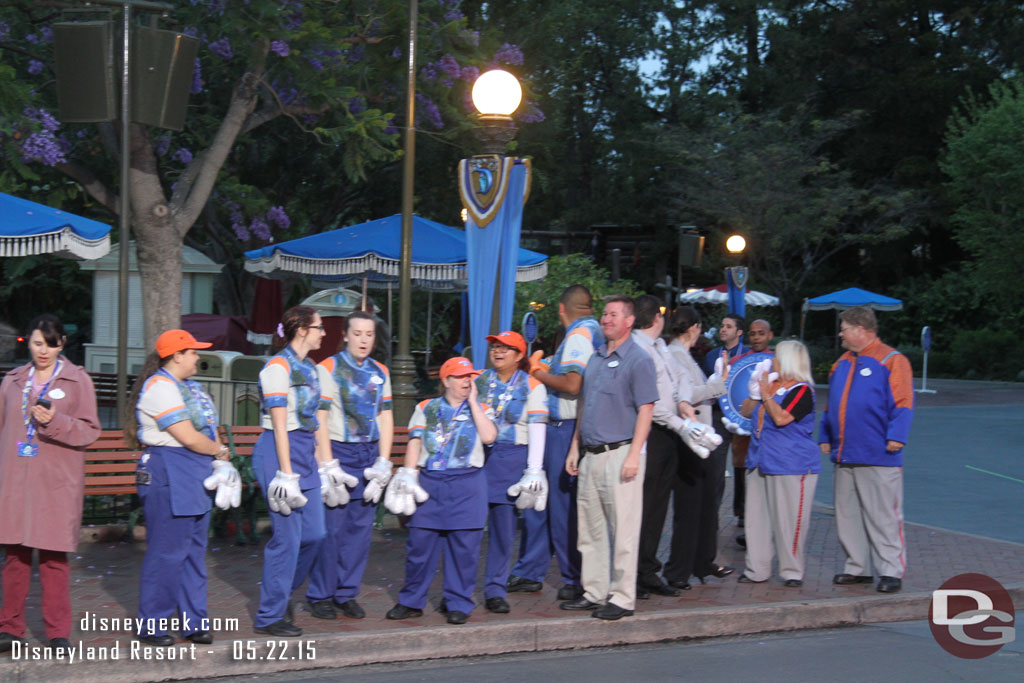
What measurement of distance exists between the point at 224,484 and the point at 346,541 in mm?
1155

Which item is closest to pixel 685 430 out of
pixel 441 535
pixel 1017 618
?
pixel 441 535

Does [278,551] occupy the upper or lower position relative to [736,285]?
lower

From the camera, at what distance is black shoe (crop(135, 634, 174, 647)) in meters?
5.70

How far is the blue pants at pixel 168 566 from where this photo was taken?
567 cm

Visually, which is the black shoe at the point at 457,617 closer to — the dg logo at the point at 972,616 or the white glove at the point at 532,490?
the white glove at the point at 532,490

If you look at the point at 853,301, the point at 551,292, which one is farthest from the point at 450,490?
the point at 853,301

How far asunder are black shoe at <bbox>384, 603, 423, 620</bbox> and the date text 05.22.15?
2.30 ft

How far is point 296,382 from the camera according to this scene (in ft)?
19.8

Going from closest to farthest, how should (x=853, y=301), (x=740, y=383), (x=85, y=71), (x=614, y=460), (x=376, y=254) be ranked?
1. (x=614, y=460)
2. (x=740, y=383)
3. (x=85, y=71)
4. (x=376, y=254)
5. (x=853, y=301)

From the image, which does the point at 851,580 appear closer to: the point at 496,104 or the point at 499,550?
the point at 499,550

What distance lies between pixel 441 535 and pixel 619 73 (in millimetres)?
36918

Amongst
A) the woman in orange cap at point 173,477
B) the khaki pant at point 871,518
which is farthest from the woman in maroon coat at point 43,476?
the khaki pant at point 871,518

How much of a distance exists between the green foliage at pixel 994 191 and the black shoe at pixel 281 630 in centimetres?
3216

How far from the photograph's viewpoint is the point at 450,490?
6.51m
